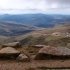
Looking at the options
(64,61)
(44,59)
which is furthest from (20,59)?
(64,61)

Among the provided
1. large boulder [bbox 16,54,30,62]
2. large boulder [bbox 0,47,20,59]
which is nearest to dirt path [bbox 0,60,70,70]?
large boulder [bbox 16,54,30,62]

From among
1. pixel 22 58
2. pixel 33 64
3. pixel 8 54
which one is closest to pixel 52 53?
pixel 33 64

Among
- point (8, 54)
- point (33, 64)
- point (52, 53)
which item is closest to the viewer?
point (33, 64)

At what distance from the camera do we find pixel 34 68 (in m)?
27.9

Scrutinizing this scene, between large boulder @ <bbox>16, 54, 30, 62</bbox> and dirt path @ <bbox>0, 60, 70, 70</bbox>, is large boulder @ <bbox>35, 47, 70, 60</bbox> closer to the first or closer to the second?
dirt path @ <bbox>0, 60, 70, 70</bbox>

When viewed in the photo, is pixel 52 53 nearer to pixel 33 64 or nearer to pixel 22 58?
pixel 33 64

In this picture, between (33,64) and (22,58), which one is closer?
(33,64)

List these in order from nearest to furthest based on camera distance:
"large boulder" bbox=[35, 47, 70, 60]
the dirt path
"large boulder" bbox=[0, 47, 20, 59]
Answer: the dirt path → "large boulder" bbox=[35, 47, 70, 60] → "large boulder" bbox=[0, 47, 20, 59]

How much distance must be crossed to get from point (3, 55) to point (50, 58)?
8810 mm

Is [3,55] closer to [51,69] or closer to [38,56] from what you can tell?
[38,56]

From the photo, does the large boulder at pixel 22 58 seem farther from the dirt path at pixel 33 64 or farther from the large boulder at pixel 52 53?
the large boulder at pixel 52 53

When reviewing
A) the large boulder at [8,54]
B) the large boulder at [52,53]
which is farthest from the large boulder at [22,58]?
the large boulder at [52,53]

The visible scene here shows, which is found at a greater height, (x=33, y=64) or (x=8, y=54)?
(x=8, y=54)

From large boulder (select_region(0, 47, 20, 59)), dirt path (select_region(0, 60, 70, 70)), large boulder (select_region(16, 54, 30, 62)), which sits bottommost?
dirt path (select_region(0, 60, 70, 70))
